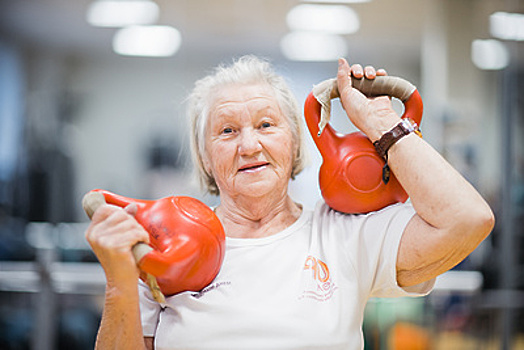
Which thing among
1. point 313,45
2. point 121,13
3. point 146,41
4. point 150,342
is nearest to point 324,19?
point 313,45

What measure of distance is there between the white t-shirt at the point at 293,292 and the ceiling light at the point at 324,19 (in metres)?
2.69

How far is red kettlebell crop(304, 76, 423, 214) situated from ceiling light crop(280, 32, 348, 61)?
250 cm

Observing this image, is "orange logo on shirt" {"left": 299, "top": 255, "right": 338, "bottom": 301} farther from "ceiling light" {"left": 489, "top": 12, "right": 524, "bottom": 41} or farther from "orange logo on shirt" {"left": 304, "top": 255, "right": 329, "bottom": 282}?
"ceiling light" {"left": 489, "top": 12, "right": 524, "bottom": 41}

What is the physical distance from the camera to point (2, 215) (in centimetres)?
357

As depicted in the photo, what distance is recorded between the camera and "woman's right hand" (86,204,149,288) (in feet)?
3.42

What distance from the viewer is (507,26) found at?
138 inches

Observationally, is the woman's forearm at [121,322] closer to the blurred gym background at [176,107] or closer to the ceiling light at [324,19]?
the blurred gym background at [176,107]

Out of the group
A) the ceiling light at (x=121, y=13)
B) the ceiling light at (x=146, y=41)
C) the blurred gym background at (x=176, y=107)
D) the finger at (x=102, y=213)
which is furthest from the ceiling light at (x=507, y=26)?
the finger at (x=102, y=213)

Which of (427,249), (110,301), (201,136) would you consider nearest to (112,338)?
(110,301)

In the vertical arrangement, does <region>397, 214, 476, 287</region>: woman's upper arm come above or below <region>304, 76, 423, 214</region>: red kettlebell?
below

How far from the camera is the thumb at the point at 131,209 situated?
45.6 inches

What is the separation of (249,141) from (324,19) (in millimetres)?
2718

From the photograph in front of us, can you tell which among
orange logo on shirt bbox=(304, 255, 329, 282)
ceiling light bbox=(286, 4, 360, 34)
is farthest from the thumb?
ceiling light bbox=(286, 4, 360, 34)

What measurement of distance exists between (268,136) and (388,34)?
2.79 meters
